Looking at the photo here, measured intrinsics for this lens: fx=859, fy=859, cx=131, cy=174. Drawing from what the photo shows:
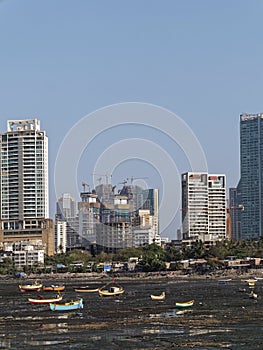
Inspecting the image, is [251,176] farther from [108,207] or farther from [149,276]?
[149,276]

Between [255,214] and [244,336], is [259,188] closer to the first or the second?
[255,214]

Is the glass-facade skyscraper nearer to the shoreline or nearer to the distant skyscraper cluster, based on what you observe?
the distant skyscraper cluster

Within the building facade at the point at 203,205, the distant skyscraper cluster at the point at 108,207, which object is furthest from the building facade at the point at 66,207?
the building facade at the point at 203,205

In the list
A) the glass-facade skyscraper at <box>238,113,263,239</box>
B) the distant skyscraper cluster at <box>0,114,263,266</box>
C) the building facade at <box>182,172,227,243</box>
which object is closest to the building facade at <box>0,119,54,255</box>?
the distant skyscraper cluster at <box>0,114,263,266</box>

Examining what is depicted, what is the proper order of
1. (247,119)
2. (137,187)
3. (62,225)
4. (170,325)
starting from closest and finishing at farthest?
(170,325) < (62,225) < (247,119) < (137,187)

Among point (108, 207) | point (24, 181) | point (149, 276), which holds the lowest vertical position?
point (149, 276)

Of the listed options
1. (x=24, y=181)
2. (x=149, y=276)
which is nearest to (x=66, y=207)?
(x=24, y=181)

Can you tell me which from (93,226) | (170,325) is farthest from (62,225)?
(170,325)
